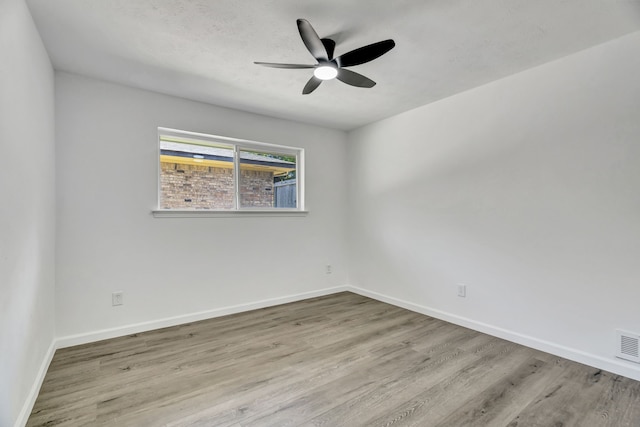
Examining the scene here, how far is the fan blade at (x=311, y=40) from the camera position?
1632 millimetres

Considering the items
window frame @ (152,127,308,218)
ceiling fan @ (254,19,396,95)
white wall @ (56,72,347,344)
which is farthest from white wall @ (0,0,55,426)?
ceiling fan @ (254,19,396,95)

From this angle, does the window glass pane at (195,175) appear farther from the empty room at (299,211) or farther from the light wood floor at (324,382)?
the light wood floor at (324,382)

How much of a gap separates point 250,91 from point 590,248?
3203 mm

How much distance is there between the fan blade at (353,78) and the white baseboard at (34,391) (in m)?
2.80

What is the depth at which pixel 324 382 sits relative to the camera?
2080 millimetres

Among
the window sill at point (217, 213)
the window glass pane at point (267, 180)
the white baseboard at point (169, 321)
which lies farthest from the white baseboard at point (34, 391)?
the window glass pane at point (267, 180)

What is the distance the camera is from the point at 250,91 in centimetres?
301

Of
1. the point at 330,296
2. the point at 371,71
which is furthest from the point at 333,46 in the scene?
the point at 330,296

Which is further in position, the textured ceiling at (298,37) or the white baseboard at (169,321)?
the white baseboard at (169,321)

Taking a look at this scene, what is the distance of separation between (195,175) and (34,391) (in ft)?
7.09

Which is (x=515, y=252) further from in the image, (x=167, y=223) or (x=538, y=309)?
(x=167, y=223)

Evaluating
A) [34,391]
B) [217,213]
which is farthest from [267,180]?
[34,391]

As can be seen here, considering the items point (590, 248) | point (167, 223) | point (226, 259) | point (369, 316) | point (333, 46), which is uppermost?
point (333, 46)

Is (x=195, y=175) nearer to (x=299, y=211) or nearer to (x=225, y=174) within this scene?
(x=225, y=174)
